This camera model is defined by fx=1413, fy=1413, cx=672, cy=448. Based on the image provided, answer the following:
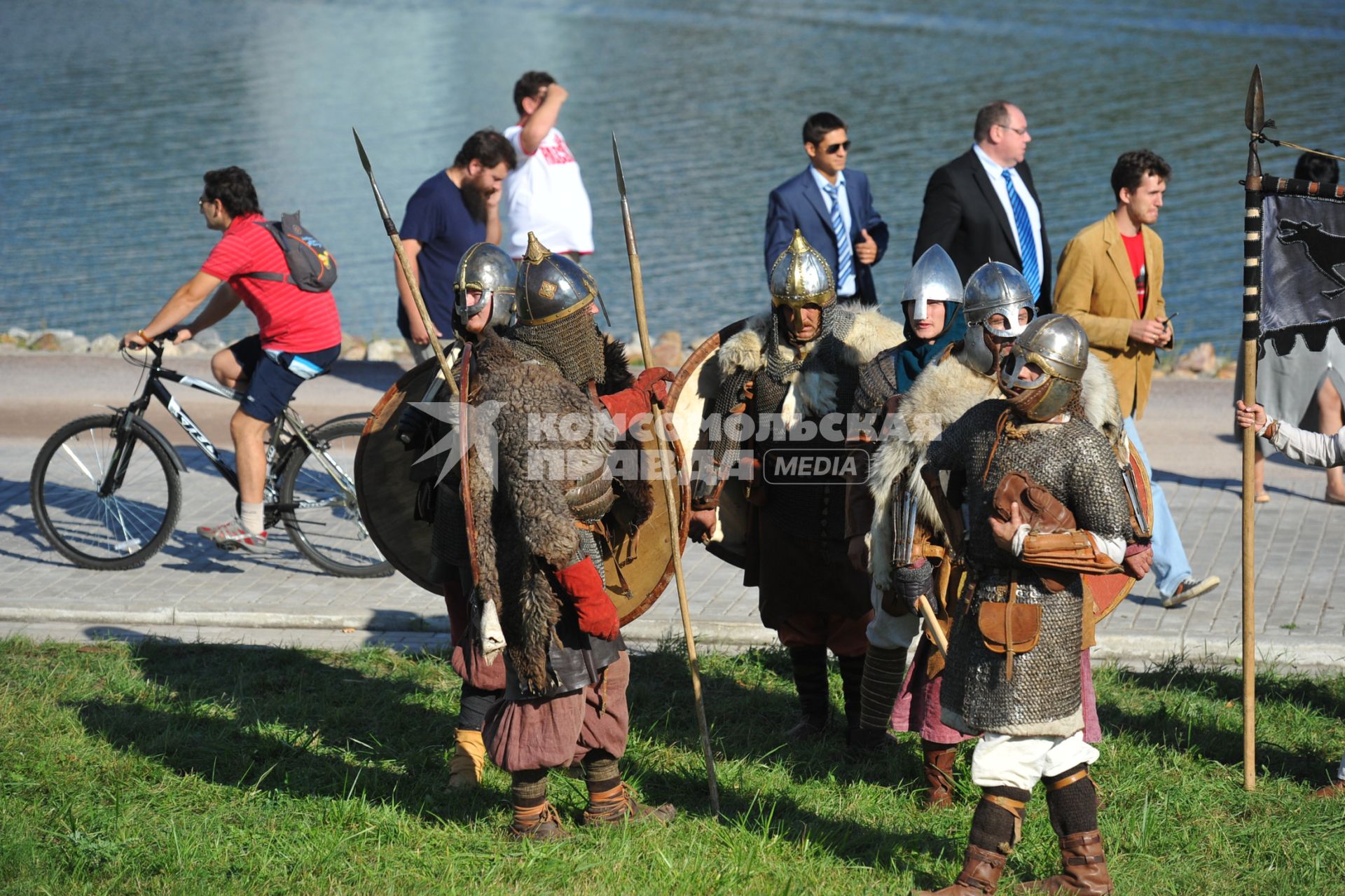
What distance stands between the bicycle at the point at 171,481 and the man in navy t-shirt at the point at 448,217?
1029 mm

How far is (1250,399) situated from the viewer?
4.71 m

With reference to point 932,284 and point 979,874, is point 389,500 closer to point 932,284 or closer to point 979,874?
point 932,284

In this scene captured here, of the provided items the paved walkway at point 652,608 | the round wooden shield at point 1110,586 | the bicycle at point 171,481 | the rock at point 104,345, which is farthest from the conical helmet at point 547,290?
the rock at point 104,345

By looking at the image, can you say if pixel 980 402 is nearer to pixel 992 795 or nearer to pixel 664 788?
pixel 992 795

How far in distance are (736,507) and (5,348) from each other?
31.4 feet

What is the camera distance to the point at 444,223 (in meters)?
8.12

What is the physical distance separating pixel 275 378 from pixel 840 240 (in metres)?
3.14

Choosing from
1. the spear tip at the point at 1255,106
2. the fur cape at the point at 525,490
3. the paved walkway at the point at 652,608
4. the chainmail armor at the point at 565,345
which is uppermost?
the spear tip at the point at 1255,106

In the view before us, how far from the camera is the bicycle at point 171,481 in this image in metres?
7.23

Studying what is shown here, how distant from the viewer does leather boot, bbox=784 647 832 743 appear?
210 inches

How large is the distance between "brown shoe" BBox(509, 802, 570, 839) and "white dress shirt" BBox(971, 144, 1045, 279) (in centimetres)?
400

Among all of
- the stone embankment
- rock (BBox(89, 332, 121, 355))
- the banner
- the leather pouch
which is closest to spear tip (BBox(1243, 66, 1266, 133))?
the banner

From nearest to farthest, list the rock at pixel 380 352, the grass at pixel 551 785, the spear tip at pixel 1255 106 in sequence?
the grass at pixel 551 785 → the spear tip at pixel 1255 106 → the rock at pixel 380 352

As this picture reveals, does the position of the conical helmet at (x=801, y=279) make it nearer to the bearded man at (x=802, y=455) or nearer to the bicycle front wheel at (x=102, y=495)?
the bearded man at (x=802, y=455)
